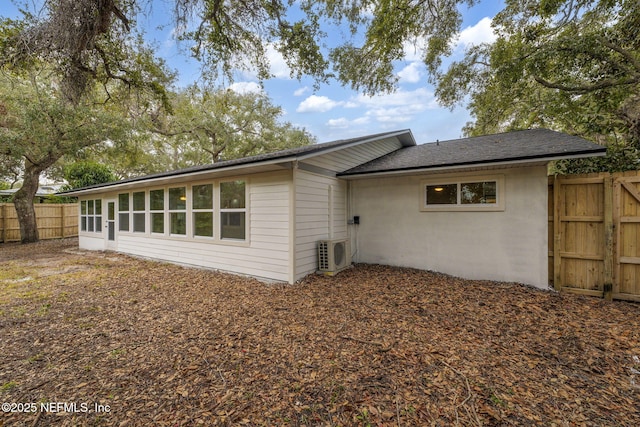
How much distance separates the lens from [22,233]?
451 inches

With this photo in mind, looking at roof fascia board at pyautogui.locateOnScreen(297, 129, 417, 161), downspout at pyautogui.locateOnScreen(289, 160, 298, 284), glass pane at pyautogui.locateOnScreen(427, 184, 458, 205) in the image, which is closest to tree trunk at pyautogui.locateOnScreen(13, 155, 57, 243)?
downspout at pyautogui.locateOnScreen(289, 160, 298, 284)

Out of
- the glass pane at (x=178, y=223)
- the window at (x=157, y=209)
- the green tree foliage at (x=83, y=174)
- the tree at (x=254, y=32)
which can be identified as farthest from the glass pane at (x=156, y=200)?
the green tree foliage at (x=83, y=174)

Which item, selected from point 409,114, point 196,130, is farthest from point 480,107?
point 196,130

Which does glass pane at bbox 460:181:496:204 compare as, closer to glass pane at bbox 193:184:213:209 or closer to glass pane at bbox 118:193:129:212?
glass pane at bbox 193:184:213:209

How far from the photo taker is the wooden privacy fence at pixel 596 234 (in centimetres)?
420

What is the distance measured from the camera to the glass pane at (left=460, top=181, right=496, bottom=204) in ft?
17.3

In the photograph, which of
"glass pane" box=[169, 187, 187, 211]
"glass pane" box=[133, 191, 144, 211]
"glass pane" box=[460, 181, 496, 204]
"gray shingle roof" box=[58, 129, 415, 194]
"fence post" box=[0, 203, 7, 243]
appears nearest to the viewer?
"gray shingle roof" box=[58, 129, 415, 194]

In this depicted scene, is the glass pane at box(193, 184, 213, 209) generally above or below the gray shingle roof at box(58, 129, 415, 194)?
below

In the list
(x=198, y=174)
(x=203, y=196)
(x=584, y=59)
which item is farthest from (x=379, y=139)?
(x=203, y=196)

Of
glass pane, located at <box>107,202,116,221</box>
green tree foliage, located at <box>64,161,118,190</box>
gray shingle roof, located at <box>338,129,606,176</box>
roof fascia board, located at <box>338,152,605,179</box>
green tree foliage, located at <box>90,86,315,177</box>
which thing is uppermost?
green tree foliage, located at <box>90,86,315,177</box>

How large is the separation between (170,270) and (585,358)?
758 cm

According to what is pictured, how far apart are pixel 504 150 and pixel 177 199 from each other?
26.3 feet

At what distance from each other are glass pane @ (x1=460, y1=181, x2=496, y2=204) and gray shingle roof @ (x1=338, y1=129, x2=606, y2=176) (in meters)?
→ 0.59

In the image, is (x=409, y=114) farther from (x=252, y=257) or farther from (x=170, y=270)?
(x=170, y=270)
